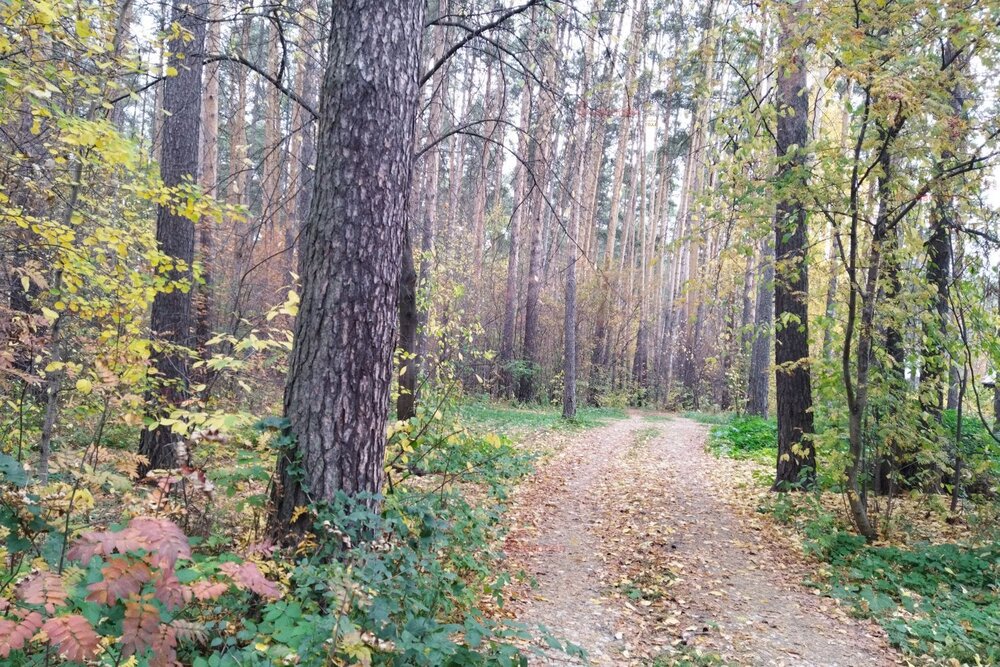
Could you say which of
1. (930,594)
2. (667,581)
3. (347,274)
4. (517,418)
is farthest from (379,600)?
(517,418)

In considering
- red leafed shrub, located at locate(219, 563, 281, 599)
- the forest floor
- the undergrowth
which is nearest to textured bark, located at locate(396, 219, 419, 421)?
the forest floor

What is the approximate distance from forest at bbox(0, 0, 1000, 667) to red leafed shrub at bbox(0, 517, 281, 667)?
0.01 metres

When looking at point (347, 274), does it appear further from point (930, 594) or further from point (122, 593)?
point (930, 594)

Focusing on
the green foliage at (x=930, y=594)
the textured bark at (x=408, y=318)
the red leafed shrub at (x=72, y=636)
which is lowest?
the green foliage at (x=930, y=594)

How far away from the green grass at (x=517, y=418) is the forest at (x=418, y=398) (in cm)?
296

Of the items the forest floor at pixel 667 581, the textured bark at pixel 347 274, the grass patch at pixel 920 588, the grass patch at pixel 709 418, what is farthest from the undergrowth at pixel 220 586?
the grass patch at pixel 709 418

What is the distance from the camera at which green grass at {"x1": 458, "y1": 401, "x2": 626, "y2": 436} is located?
36.9ft

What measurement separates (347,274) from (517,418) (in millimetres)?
10682

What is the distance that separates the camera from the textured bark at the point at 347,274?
3.07 meters

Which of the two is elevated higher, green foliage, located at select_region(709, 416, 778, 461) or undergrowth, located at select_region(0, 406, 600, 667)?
undergrowth, located at select_region(0, 406, 600, 667)

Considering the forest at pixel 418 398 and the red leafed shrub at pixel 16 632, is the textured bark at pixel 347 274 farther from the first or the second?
the red leafed shrub at pixel 16 632

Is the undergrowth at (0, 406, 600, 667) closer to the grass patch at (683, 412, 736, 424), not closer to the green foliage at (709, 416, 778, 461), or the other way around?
the green foliage at (709, 416, 778, 461)

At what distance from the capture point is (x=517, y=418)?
44.0 feet

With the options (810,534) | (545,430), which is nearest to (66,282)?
(810,534)
